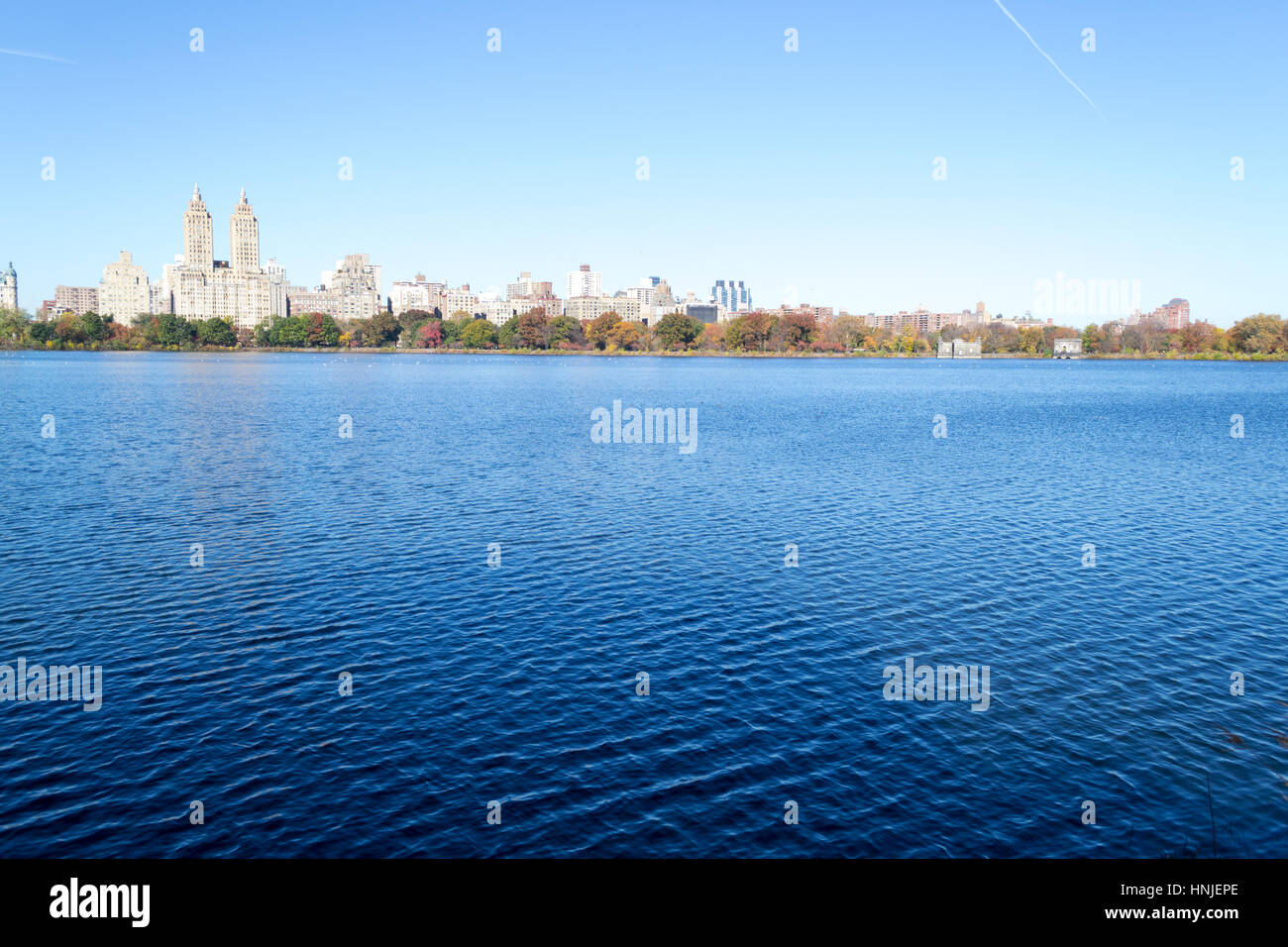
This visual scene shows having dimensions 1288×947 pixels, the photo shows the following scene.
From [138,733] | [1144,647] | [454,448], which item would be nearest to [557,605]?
[138,733]

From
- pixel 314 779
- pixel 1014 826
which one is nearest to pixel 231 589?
pixel 314 779

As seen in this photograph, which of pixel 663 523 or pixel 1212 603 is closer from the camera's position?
pixel 1212 603

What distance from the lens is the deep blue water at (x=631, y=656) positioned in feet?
64.7

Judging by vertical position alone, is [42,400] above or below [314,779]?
above

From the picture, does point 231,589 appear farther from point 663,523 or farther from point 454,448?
point 454,448

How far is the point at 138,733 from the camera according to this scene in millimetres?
23047

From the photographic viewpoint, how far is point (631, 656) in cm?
2872

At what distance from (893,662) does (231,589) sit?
2415 cm

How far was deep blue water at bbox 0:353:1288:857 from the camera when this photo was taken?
19.7 m

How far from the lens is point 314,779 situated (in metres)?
21.0

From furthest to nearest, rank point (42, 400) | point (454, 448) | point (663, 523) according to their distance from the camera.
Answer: point (42, 400) → point (454, 448) → point (663, 523)
